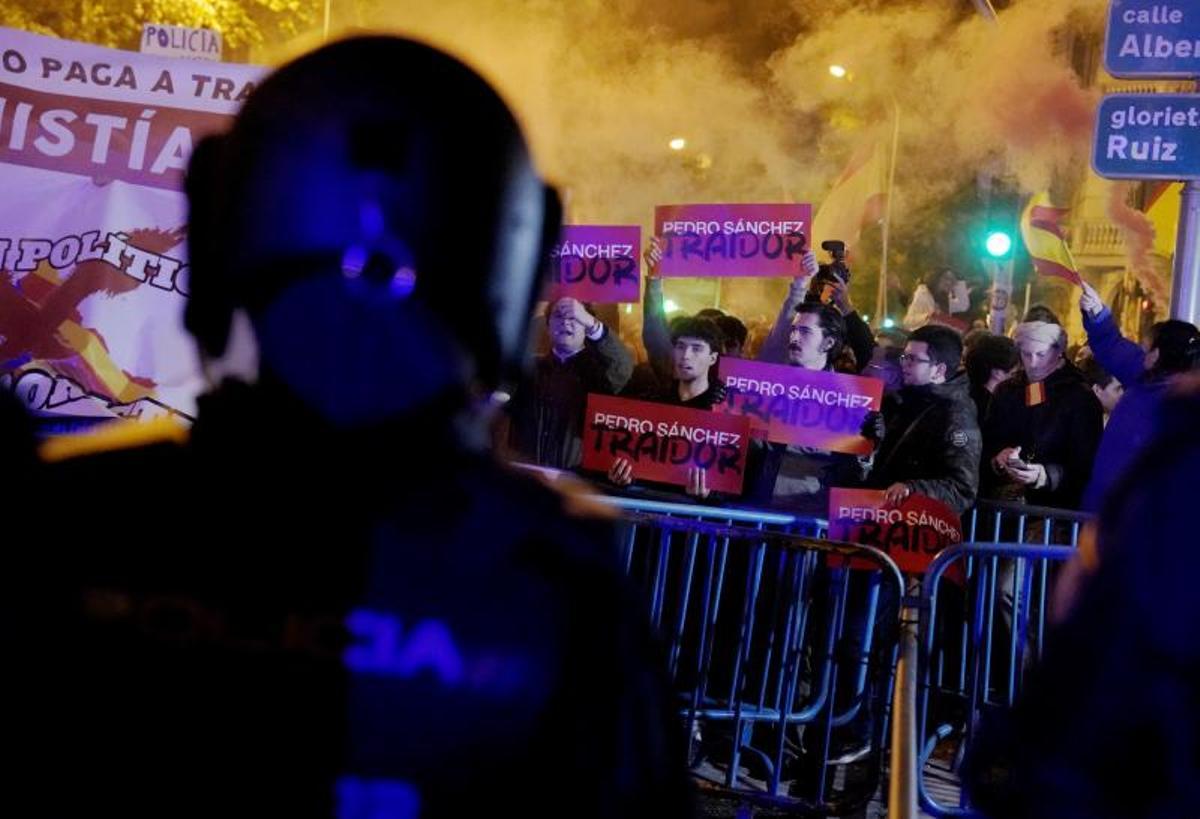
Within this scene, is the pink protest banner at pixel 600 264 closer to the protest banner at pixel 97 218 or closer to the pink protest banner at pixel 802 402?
the pink protest banner at pixel 802 402

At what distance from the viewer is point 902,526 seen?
6.20 metres

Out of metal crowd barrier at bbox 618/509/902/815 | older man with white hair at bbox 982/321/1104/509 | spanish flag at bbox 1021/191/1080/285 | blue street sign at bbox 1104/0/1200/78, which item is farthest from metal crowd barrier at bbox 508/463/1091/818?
blue street sign at bbox 1104/0/1200/78

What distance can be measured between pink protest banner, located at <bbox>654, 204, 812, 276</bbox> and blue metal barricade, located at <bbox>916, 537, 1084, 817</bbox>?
2305 mm

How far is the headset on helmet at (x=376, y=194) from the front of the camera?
120 centimetres

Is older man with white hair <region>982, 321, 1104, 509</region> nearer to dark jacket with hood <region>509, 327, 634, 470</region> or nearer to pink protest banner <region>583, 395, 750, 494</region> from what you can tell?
pink protest banner <region>583, 395, 750, 494</region>

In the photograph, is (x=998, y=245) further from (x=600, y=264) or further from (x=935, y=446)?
(x=935, y=446)

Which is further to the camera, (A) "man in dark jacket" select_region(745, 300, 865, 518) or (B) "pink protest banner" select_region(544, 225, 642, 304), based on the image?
(B) "pink protest banner" select_region(544, 225, 642, 304)

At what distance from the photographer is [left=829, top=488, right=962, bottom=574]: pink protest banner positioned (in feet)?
20.2

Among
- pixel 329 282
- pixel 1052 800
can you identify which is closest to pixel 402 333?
pixel 329 282

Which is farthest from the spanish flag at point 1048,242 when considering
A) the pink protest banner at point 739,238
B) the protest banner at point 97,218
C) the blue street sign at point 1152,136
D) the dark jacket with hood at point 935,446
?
the protest banner at point 97,218

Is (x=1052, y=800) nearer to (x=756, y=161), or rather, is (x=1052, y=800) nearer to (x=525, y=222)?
(x=525, y=222)

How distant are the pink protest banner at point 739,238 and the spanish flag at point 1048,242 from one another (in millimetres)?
1242

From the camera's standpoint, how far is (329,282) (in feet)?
3.91

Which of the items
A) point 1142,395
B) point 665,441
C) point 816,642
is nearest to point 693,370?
point 665,441
